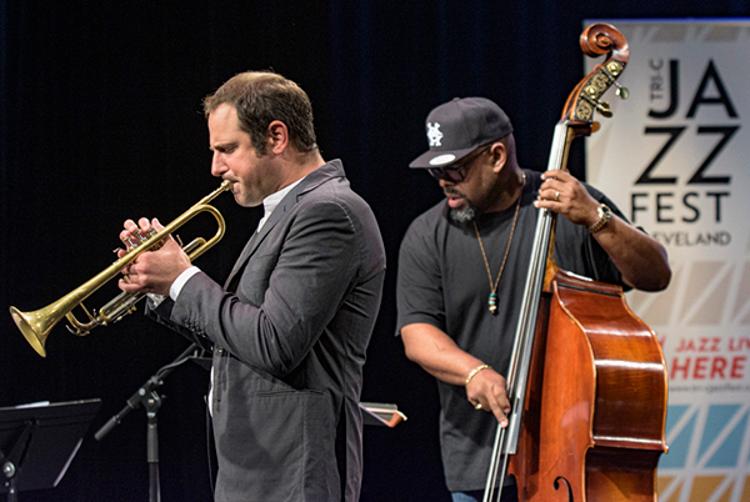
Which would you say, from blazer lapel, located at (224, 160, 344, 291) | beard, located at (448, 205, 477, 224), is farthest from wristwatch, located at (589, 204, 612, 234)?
blazer lapel, located at (224, 160, 344, 291)

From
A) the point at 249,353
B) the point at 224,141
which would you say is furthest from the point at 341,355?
the point at 224,141

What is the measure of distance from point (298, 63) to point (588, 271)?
7.46 ft

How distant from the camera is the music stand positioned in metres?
3.57

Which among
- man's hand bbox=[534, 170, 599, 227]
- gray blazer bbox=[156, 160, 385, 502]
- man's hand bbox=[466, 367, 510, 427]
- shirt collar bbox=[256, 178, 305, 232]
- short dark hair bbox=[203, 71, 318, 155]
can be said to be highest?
short dark hair bbox=[203, 71, 318, 155]

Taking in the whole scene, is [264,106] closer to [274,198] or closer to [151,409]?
[274,198]

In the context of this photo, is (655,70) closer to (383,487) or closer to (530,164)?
(530,164)

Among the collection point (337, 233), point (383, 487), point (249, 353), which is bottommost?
point (383, 487)

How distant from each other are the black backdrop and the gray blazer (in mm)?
2438

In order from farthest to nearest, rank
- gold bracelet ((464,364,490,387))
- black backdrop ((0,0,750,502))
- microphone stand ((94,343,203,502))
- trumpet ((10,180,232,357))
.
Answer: black backdrop ((0,0,750,502))
microphone stand ((94,343,203,502))
gold bracelet ((464,364,490,387))
trumpet ((10,180,232,357))

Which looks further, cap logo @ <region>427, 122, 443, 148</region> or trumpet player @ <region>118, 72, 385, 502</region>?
cap logo @ <region>427, 122, 443, 148</region>

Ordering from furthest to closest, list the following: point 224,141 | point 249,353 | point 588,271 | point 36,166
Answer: point 36,166 → point 588,271 → point 224,141 → point 249,353

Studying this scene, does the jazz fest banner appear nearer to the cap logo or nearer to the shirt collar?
the cap logo

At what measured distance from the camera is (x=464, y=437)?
3.07 metres

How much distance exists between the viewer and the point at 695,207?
4.92 metres
